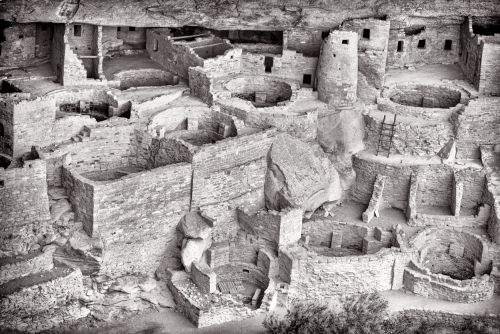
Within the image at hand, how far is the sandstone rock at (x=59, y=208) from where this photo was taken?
43156 mm

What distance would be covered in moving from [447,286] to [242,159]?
7.43 meters

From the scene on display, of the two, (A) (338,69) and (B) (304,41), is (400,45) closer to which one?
(B) (304,41)

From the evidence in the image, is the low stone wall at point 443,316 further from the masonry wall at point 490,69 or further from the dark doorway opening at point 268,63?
the dark doorway opening at point 268,63

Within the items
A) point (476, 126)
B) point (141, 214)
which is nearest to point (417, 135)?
point (476, 126)

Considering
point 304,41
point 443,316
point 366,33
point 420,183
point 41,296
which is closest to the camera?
point 41,296

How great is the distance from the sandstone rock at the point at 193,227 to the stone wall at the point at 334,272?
2.45 metres

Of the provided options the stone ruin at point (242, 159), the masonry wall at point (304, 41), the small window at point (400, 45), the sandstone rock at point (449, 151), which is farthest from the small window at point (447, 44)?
the sandstone rock at point (449, 151)

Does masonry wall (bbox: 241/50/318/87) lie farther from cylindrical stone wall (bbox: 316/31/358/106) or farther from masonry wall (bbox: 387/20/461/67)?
masonry wall (bbox: 387/20/461/67)

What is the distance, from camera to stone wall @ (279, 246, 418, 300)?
44375mm

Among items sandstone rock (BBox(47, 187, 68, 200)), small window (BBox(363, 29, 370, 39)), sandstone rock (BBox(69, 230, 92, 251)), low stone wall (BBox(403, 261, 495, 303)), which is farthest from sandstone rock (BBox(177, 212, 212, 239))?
small window (BBox(363, 29, 370, 39))

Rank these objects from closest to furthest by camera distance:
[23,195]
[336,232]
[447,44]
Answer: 1. [23,195]
2. [336,232]
3. [447,44]

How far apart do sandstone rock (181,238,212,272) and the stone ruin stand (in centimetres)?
7

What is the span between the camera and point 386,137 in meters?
48.0

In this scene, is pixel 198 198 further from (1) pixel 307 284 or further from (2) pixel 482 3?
(2) pixel 482 3
